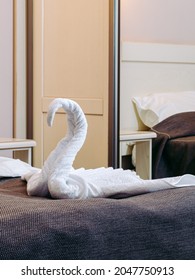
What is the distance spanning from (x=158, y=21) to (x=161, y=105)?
43cm

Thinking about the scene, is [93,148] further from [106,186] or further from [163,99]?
[106,186]

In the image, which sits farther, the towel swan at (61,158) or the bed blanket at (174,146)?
the bed blanket at (174,146)

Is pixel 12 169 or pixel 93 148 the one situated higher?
pixel 12 169

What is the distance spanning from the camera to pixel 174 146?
3.30 m

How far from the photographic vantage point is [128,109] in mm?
3471

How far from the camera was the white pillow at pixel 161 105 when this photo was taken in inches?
130

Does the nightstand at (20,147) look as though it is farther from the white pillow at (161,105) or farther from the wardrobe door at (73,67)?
the white pillow at (161,105)

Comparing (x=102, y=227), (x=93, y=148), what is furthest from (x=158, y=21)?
(x=102, y=227)

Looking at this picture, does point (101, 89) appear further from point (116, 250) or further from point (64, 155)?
point (116, 250)

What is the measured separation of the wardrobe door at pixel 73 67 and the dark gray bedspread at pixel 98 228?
1.92 m

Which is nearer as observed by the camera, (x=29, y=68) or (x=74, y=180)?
(x=74, y=180)

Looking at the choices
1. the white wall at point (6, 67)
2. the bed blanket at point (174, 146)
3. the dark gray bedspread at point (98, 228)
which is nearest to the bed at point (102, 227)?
the dark gray bedspread at point (98, 228)
